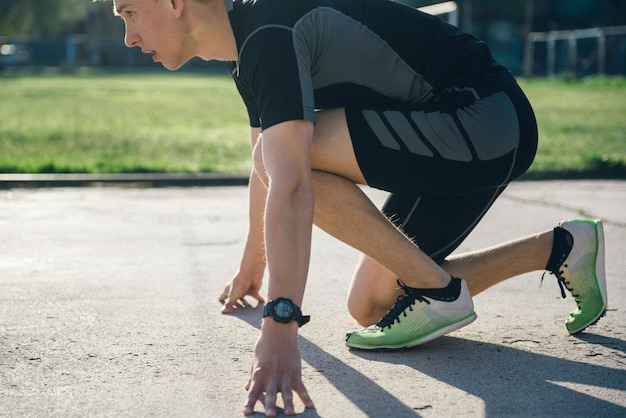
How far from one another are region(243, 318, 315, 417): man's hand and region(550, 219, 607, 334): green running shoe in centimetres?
127

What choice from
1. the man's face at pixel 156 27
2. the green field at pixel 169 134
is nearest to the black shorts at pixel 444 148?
the man's face at pixel 156 27

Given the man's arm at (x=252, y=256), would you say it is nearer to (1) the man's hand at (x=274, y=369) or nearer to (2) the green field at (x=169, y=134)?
(1) the man's hand at (x=274, y=369)

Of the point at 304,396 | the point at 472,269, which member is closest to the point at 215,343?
the point at 304,396

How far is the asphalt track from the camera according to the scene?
264cm

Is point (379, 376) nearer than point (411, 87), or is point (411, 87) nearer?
point (379, 376)

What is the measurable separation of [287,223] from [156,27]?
753 mm

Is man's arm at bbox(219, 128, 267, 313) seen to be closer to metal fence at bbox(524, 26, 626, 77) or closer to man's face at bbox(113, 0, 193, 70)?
man's face at bbox(113, 0, 193, 70)

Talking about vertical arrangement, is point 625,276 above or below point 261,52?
below

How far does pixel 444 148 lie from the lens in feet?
9.79

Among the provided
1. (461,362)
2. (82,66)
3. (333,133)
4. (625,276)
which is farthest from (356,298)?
(82,66)

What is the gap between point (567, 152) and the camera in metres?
9.49

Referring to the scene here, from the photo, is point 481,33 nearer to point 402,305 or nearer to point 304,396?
point 402,305

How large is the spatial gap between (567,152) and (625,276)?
536 cm

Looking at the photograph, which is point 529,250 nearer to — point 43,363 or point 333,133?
point 333,133
